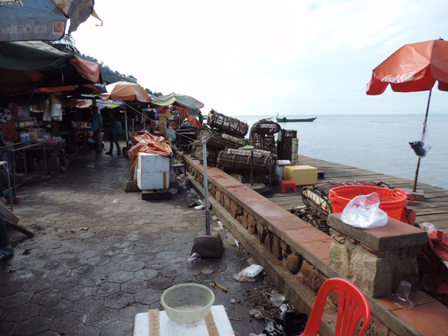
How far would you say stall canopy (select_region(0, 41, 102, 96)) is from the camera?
4228mm

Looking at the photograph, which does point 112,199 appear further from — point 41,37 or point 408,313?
point 408,313

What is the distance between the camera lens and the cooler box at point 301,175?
6.87 meters

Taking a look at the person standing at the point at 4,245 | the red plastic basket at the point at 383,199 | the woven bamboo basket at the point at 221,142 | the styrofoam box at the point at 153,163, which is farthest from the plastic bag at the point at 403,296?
the woven bamboo basket at the point at 221,142

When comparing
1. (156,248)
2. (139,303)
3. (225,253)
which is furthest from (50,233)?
(225,253)

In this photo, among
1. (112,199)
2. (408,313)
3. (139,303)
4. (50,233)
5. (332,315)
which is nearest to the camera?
(408,313)

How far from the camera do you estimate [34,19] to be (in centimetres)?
271

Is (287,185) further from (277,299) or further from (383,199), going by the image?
(277,299)

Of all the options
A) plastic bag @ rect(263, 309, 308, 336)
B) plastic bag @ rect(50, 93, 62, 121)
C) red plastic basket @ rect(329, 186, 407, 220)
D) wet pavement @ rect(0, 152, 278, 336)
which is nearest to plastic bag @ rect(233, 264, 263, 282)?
wet pavement @ rect(0, 152, 278, 336)

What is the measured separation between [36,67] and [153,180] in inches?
143

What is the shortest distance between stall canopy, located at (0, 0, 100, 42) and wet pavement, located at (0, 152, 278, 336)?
2776 millimetres

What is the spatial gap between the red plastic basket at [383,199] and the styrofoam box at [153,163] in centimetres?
501

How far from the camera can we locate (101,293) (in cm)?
351

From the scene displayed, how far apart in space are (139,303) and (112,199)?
4.43 metres

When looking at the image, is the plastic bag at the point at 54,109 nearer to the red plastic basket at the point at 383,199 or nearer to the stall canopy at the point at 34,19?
the stall canopy at the point at 34,19
